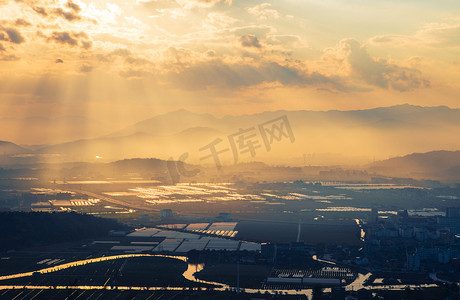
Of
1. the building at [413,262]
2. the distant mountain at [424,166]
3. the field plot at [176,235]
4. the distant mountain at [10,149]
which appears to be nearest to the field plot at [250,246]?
the field plot at [176,235]

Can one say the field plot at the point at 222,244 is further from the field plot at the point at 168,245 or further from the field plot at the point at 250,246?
the field plot at the point at 168,245

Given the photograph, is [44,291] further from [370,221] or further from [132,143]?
[132,143]

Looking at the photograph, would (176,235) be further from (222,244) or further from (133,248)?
(133,248)

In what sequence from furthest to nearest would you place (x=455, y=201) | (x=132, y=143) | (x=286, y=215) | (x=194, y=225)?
(x=132, y=143) < (x=455, y=201) < (x=286, y=215) < (x=194, y=225)

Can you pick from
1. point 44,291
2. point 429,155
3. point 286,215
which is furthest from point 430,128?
point 44,291

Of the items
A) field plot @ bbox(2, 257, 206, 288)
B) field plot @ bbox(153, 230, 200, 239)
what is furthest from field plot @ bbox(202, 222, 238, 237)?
field plot @ bbox(2, 257, 206, 288)

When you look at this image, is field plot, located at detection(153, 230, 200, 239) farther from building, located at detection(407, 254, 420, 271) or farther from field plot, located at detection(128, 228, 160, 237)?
building, located at detection(407, 254, 420, 271)
